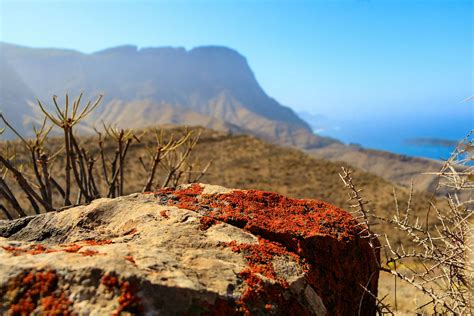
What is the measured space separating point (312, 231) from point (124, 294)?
202 centimetres

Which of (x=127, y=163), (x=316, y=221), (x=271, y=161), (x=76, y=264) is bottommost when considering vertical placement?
(x=127, y=163)

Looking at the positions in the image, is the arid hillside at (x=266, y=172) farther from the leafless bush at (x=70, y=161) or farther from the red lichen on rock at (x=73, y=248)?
the red lichen on rock at (x=73, y=248)

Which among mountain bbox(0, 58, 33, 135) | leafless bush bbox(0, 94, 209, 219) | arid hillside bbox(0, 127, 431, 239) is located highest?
leafless bush bbox(0, 94, 209, 219)

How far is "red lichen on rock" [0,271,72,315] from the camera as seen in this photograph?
8.05ft

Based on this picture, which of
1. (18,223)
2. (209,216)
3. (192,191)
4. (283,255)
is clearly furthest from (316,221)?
(18,223)

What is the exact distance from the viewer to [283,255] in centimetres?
343

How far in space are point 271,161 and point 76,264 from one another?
2985 cm

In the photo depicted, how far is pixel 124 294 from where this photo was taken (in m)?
2.48

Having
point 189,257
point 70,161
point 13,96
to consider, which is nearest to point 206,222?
point 189,257

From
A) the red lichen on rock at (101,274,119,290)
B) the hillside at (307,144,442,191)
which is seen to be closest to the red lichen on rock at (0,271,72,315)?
the red lichen on rock at (101,274,119,290)

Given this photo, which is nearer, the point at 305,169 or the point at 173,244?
the point at 173,244

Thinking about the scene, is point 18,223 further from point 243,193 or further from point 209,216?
point 243,193

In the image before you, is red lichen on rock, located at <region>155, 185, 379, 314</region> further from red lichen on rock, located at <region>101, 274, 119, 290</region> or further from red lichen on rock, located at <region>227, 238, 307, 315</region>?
red lichen on rock, located at <region>101, 274, 119, 290</region>

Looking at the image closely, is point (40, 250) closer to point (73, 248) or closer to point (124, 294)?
point (73, 248)
